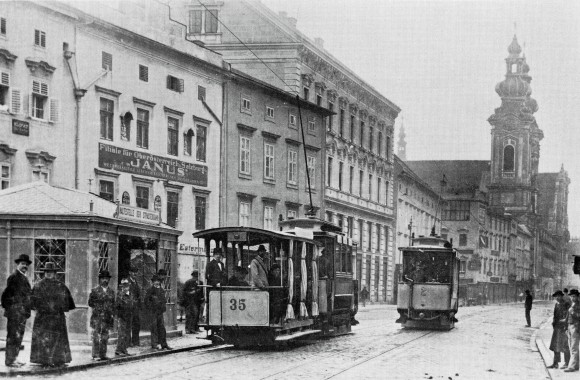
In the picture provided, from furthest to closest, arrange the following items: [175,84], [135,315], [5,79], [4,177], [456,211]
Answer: [456,211] < [175,84] < [5,79] < [4,177] < [135,315]

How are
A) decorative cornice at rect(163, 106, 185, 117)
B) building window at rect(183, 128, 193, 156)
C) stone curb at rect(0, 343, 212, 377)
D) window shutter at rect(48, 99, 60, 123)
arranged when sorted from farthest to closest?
building window at rect(183, 128, 193, 156) → decorative cornice at rect(163, 106, 185, 117) → window shutter at rect(48, 99, 60, 123) → stone curb at rect(0, 343, 212, 377)

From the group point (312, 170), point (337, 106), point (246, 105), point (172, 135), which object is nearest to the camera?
point (172, 135)

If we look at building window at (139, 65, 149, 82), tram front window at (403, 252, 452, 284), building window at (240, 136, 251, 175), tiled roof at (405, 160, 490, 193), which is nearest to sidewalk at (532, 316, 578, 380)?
tram front window at (403, 252, 452, 284)

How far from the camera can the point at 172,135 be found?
33062 mm

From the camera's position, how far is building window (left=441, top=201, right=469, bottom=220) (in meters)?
96.5

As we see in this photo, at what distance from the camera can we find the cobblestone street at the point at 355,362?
47.0ft

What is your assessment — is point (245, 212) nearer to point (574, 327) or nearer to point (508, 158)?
point (574, 327)

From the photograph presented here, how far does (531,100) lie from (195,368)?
11897 centimetres

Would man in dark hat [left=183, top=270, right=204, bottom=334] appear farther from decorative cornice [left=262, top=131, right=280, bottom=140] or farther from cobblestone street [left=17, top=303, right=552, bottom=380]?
decorative cornice [left=262, top=131, right=280, bottom=140]

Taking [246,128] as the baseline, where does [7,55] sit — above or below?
above

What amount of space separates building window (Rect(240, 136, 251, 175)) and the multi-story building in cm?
452

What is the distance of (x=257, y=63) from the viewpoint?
44.7m

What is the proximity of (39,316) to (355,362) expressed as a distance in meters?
5.68

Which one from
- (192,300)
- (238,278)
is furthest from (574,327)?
(192,300)
